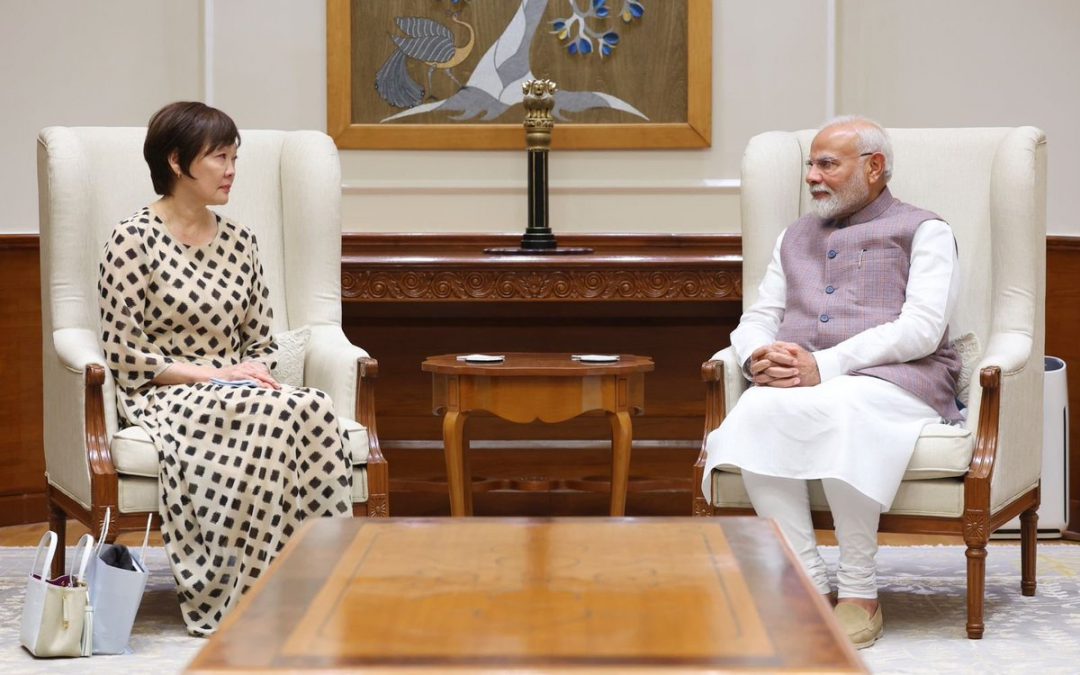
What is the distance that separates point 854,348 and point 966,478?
0.49 metres

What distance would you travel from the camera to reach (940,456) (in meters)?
3.94

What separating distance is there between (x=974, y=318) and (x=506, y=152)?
84.1 inches

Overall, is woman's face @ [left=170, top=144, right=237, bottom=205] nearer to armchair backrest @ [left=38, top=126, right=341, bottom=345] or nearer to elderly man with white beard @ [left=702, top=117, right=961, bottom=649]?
armchair backrest @ [left=38, top=126, right=341, bottom=345]

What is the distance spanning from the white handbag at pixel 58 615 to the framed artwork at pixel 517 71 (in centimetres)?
264

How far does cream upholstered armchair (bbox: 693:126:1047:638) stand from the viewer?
3953 mm

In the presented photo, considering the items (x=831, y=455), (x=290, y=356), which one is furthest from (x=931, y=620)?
(x=290, y=356)

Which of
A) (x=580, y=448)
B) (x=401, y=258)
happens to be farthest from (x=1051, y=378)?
(x=401, y=258)

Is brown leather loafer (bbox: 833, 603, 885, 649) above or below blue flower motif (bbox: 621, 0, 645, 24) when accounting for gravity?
below

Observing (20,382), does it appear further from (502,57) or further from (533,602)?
(533,602)

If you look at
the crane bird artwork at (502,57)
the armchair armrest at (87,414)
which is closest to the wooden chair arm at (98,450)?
the armchair armrest at (87,414)

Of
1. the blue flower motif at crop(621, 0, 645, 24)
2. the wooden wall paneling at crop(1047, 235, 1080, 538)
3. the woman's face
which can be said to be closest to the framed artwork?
the blue flower motif at crop(621, 0, 645, 24)

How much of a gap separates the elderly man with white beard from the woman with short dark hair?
46.4 inches

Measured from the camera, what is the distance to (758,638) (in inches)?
→ 81.0

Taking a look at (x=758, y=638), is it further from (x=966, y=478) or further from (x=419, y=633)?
(x=966, y=478)
